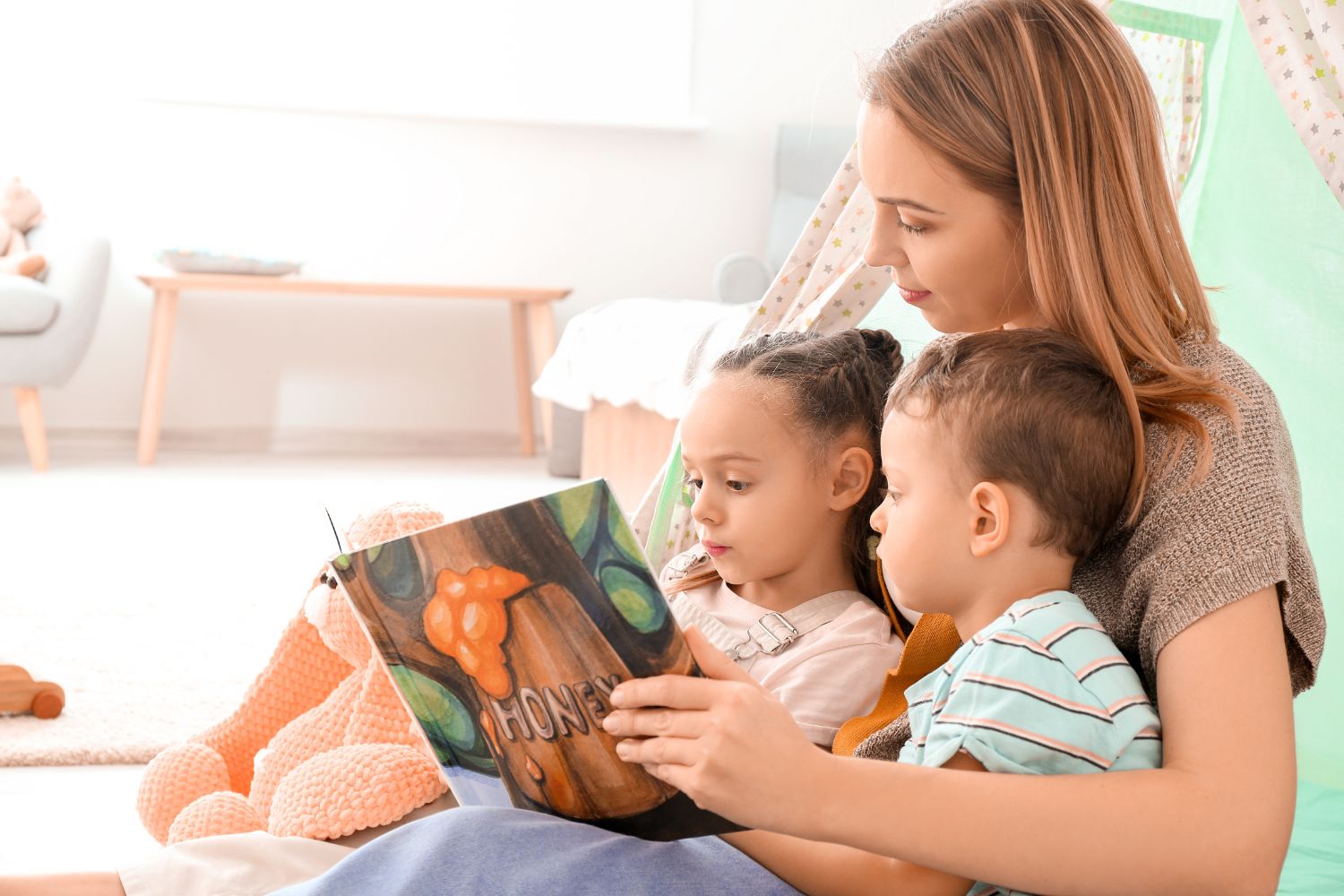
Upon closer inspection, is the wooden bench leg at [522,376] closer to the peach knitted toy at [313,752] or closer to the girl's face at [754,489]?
the peach knitted toy at [313,752]

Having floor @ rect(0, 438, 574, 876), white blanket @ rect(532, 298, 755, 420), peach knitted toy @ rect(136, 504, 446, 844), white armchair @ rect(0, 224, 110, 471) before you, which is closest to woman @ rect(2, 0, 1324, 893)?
peach knitted toy @ rect(136, 504, 446, 844)

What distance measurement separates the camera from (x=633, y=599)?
64cm

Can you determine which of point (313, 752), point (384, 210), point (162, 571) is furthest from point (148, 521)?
point (313, 752)

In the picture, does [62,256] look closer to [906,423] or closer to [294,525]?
[294,525]

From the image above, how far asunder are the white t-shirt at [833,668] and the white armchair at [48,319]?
2879 millimetres

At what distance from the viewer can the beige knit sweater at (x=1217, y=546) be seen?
634 millimetres

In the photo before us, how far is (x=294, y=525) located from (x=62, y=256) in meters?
1.19

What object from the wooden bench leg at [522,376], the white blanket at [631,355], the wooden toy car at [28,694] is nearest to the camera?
the wooden toy car at [28,694]

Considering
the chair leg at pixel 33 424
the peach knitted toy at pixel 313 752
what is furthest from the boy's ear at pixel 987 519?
the chair leg at pixel 33 424

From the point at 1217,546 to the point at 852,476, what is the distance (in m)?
0.34

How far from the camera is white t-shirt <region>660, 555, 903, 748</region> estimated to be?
86cm

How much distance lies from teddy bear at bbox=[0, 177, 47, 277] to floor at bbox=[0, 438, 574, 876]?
54 cm

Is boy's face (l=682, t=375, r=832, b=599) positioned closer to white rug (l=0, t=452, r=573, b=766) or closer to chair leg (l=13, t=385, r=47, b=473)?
white rug (l=0, t=452, r=573, b=766)

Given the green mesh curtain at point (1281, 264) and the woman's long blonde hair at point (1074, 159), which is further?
the green mesh curtain at point (1281, 264)
